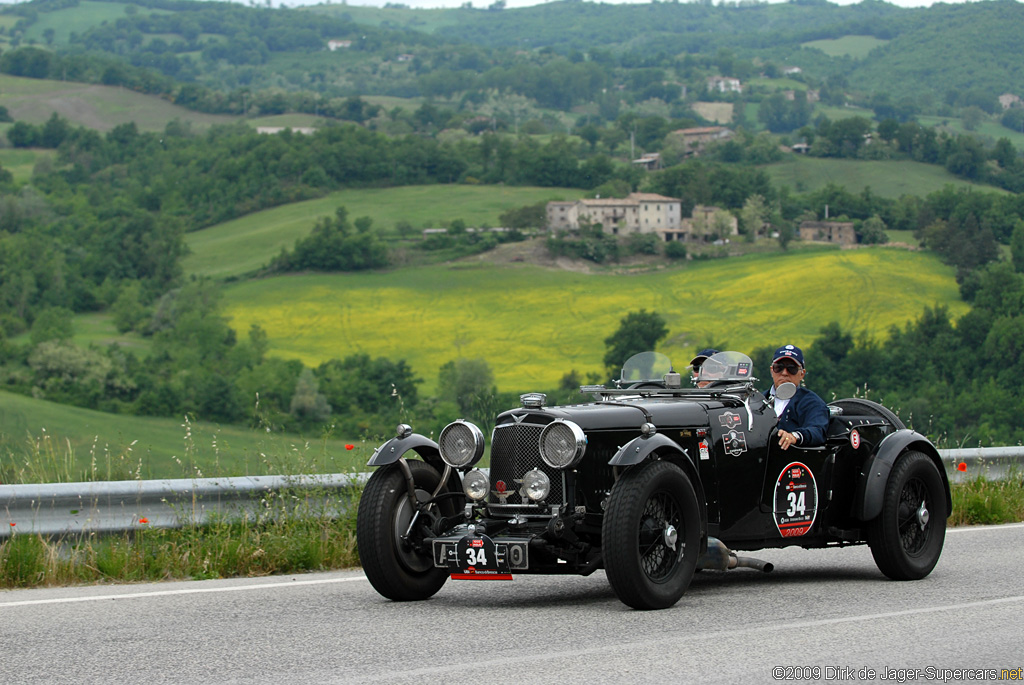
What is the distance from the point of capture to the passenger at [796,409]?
808 centimetres

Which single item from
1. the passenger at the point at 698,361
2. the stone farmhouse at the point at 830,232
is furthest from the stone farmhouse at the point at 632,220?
the passenger at the point at 698,361

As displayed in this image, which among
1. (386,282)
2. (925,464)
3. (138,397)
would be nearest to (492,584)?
(925,464)

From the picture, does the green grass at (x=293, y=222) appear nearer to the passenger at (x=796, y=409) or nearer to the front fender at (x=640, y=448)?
the passenger at (x=796, y=409)

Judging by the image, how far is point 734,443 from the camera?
779 cm

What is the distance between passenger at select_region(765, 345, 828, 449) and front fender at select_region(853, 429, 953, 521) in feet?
1.27

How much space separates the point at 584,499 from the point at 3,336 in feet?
459

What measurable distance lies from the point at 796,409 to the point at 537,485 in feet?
6.95

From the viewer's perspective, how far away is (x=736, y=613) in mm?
6762

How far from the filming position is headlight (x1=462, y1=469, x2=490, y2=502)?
7.34 m

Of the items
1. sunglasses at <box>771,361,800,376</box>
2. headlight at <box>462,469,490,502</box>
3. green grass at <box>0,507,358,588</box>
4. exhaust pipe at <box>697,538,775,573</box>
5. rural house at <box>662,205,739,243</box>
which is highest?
sunglasses at <box>771,361,800,376</box>

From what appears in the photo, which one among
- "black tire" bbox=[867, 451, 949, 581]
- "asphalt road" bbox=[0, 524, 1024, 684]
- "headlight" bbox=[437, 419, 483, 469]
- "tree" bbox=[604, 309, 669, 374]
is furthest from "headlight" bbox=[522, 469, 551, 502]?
"tree" bbox=[604, 309, 669, 374]

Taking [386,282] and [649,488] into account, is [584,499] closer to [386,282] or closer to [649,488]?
[649,488]

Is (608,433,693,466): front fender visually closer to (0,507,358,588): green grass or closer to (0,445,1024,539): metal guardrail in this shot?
(0,507,358,588): green grass

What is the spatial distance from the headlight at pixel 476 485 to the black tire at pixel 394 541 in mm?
289
